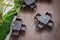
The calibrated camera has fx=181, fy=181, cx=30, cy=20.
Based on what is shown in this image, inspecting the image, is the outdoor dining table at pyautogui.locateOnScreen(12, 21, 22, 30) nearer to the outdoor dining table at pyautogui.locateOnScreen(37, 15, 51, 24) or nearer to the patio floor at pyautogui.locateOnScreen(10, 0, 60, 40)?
the patio floor at pyautogui.locateOnScreen(10, 0, 60, 40)

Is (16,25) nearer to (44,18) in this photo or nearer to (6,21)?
(6,21)

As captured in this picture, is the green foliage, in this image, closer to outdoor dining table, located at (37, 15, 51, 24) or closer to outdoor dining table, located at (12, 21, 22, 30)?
outdoor dining table, located at (12, 21, 22, 30)

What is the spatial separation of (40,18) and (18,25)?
0.37 meters

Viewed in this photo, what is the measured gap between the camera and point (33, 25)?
9.06 feet

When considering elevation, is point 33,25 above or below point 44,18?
below

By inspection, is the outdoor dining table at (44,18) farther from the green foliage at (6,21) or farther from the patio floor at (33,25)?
the green foliage at (6,21)

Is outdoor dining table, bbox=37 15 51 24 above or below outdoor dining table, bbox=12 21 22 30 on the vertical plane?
above

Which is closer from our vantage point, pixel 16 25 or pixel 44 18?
pixel 16 25

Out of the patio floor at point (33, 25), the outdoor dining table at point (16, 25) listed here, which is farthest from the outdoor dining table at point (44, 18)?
the outdoor dining table at point (16, 25)

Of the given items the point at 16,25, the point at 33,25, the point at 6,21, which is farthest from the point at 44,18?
the point at 6,21

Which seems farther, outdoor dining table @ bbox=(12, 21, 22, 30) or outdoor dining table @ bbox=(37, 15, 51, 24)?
outdoor dining table @ bbox=(37, 15, 51, 24)

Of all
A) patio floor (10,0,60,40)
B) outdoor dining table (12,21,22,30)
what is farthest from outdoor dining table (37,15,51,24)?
outdoor dining table (12,21,22,30)

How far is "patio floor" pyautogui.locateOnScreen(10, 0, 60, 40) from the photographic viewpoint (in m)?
2.58

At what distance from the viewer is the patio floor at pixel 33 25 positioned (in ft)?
8.46
